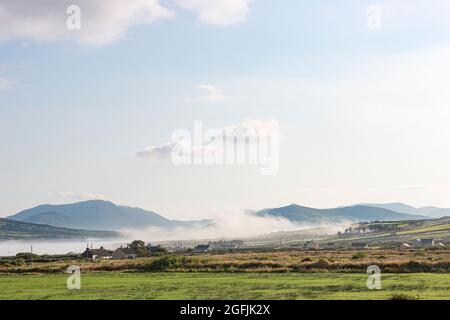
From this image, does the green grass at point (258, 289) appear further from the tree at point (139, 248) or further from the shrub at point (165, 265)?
the tree at point (139, 248)

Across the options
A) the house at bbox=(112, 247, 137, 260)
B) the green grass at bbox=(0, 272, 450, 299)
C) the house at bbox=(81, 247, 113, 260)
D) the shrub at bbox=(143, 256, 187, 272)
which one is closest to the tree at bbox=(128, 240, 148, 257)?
the house at bbox=(112, 247, 137, 260)

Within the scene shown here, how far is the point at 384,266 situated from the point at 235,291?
28.1 meters

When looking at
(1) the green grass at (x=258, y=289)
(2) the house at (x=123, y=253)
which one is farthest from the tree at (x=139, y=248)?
(1) the green grass at (x=258, y=289)

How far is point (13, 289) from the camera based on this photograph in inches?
1941

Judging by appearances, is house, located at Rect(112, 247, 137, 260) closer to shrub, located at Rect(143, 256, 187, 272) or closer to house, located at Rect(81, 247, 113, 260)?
house, located at Rect(81, 247, 113, 260)

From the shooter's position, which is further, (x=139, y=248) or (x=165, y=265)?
(x=139, y=248)

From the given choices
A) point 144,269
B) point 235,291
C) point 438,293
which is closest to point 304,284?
point 235,291

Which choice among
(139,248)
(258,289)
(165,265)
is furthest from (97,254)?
(258,289)

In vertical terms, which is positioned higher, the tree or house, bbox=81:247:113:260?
the tree

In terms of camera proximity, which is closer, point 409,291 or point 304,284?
point 409,291

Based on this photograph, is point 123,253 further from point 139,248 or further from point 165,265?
point 165,265

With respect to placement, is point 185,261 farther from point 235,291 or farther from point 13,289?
point 235,291
